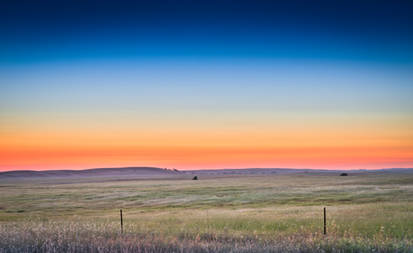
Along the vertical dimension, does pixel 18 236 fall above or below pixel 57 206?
above

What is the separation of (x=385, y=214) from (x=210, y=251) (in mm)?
17788

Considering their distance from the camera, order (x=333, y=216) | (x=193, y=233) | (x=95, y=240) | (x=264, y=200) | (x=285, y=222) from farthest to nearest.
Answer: (x=264, y=200), (x=333, y=216), (x=285, y=222), (x=193, y=233), (x=95, y=240)

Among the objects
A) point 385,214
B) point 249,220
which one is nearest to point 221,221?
point 249,220

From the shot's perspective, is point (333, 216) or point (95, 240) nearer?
point (95, 240)

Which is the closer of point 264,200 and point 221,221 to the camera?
point 221,221

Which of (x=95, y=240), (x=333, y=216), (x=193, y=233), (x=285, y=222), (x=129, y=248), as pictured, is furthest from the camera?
(x=333, y=216)

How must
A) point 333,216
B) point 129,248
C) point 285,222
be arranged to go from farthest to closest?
1. point 333,216
2. point 285,222
3. point 129,248

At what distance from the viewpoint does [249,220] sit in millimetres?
23250

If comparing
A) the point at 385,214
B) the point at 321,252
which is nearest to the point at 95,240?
the point at 321,252

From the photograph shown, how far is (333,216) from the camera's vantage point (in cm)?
2409

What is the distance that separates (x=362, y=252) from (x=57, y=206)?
38.5m

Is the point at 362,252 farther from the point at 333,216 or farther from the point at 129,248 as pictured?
the point at 333,216

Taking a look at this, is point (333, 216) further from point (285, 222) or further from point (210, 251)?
point (210, 251)

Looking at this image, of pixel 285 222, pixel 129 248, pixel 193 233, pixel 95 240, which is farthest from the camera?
pixel 285 222
